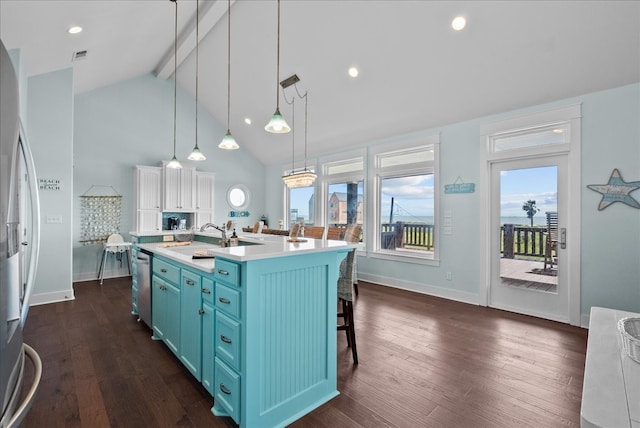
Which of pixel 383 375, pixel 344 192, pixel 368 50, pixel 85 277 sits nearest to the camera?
pixel 383 375

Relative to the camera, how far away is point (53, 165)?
4.26m

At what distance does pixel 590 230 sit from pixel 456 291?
172cm

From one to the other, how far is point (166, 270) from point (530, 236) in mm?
4148

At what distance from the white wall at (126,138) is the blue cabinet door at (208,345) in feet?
16.4

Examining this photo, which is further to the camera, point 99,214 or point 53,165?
point 99,214

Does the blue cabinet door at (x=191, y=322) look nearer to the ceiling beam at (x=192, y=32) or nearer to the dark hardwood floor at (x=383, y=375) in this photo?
the dark hardwood floor at (x=383, y=375)

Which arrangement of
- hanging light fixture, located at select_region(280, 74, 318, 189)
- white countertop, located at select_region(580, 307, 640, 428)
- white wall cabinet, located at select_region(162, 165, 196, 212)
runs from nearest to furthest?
white countertop, located at select_region(580, 307, 640, 428), hanging light fixture, located at select_region(280, 74, 318, 189), white wall cabinet, located at select_region(162, 165, 196, 212)

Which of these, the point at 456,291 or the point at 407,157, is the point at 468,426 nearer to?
the point at 456,291

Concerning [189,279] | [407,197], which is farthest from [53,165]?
[407,197]

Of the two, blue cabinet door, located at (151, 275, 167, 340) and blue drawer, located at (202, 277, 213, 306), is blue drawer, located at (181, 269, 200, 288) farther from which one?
blue cabinet door, located at (151, 275, 167, 340)

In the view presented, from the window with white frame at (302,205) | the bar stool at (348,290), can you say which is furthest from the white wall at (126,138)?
the bar stool at (348,290)

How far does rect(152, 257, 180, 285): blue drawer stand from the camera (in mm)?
2438

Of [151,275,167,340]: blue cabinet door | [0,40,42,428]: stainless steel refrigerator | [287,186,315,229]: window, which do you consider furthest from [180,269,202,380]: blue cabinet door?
[287,186,315,229]: window

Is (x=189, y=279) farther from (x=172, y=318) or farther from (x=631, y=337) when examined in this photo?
(x=631, y=337)
